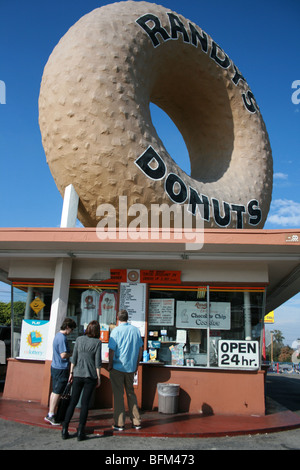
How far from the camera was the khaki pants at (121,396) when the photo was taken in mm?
5375

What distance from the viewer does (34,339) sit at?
7.81 m

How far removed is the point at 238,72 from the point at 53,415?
32.6 feet

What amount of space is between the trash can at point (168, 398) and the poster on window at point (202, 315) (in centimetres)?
120

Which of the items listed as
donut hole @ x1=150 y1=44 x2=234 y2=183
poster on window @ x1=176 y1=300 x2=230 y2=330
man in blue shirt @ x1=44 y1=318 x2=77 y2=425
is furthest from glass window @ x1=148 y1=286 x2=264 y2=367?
donut hole @ x1=150 y1=44 x2=234 y2=183

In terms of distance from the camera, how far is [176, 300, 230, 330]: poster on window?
751cm

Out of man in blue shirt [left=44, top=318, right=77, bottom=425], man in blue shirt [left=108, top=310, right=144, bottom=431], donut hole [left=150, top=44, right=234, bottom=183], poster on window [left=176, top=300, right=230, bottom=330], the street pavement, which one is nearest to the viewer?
the street pavement

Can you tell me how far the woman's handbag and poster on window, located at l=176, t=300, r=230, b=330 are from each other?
276 centimetres

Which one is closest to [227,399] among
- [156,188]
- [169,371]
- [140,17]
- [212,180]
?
[169,371]

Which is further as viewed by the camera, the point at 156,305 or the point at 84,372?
the point at 156,305

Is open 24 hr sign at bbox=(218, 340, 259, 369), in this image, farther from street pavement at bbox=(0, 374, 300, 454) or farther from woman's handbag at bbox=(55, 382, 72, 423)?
woman's handbag at bbox=(55, 382, 72, 423)

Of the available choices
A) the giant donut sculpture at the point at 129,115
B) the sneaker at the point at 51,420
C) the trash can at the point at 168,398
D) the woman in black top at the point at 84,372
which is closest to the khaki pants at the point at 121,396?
the woman in black top at the point at 84,372

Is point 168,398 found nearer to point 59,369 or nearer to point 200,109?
point 59,369

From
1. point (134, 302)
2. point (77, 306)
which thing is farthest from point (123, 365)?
point (77, 306)

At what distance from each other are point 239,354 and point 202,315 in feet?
3.17
